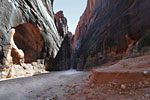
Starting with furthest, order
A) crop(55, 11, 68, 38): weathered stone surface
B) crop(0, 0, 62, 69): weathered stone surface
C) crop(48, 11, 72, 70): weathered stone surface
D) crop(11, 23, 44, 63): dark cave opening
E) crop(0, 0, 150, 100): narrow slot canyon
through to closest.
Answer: crop(55, 11, 68, 38): weathered stone surface, crop(48, 11, 72, 70): weathered stone surface, crop(11, 23, 44, 63): dark cave opening, crop(0, 0, 62, 69): weathered stone surface, crop(0, 0, 150, 100): narrow slot canyon

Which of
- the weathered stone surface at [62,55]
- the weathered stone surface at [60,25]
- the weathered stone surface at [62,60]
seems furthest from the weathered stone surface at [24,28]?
the weathered stone surface at [60,25]

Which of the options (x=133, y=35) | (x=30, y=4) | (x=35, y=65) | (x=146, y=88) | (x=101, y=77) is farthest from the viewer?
(x=35, y=65)

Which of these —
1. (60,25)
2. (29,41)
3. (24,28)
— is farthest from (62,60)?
(24,28)

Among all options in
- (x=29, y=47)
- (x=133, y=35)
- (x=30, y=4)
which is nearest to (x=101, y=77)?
(x=133, y=35)

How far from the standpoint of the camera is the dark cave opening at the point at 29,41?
9741mm

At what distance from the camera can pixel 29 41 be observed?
11.0m

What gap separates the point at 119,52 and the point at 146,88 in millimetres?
8711

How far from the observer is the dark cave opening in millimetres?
9741

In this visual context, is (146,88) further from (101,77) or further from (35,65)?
(35,65)

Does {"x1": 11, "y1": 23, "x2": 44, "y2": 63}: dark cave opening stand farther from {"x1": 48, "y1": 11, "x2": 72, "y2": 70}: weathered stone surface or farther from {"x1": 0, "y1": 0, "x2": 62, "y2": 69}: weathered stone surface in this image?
{"x1": 48, "y1": 11, "x2": 72, "y2": 70}: weathered stone surface

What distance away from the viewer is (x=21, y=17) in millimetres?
7961

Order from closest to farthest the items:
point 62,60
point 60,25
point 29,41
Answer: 1. point 29,41
2. point 62,60
3. point 60,25

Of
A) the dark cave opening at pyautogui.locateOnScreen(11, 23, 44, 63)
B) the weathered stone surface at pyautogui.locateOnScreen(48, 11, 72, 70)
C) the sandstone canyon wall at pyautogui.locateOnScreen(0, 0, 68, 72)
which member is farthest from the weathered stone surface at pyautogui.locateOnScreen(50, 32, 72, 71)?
the dark cave opening at pyautogui.locateOnScreen(11, 23, 44, 63)

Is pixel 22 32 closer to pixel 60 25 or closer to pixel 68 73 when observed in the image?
pixel 68 73
